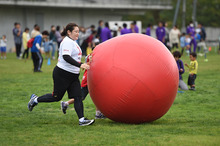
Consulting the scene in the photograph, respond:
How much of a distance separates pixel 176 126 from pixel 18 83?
8.34 meters

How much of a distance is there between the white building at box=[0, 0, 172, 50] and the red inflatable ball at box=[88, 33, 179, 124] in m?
32.4

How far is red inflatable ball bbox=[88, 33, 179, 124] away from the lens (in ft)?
21.6

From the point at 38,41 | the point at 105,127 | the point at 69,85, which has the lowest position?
the point at 105,127

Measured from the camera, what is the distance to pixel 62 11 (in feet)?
149

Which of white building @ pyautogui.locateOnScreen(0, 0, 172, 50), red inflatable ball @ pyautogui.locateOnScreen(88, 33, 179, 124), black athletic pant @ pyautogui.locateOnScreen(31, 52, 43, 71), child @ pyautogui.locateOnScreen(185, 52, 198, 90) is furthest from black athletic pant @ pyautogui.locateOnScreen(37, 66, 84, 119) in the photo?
white building @ pyautogui.locateOnScreen(0, 0, 172, 50)

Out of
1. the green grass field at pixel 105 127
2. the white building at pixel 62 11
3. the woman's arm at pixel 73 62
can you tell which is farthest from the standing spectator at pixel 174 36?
the woman's arm at pixel 73 62

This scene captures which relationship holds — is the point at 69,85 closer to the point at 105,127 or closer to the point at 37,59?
the point at 105,127

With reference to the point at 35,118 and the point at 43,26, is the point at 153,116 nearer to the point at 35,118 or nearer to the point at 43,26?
the point at 35,118

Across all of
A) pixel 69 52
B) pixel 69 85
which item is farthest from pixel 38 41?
pixel 69 52

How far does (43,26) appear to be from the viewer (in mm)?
43750

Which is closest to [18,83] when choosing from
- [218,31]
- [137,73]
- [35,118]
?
[35,118]

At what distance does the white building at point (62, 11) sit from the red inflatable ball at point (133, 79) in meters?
32.4

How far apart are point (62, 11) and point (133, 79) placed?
3986 centimetres

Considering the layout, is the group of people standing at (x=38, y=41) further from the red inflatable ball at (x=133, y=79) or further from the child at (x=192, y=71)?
the red inflatable ball at (x=133, y=79)
